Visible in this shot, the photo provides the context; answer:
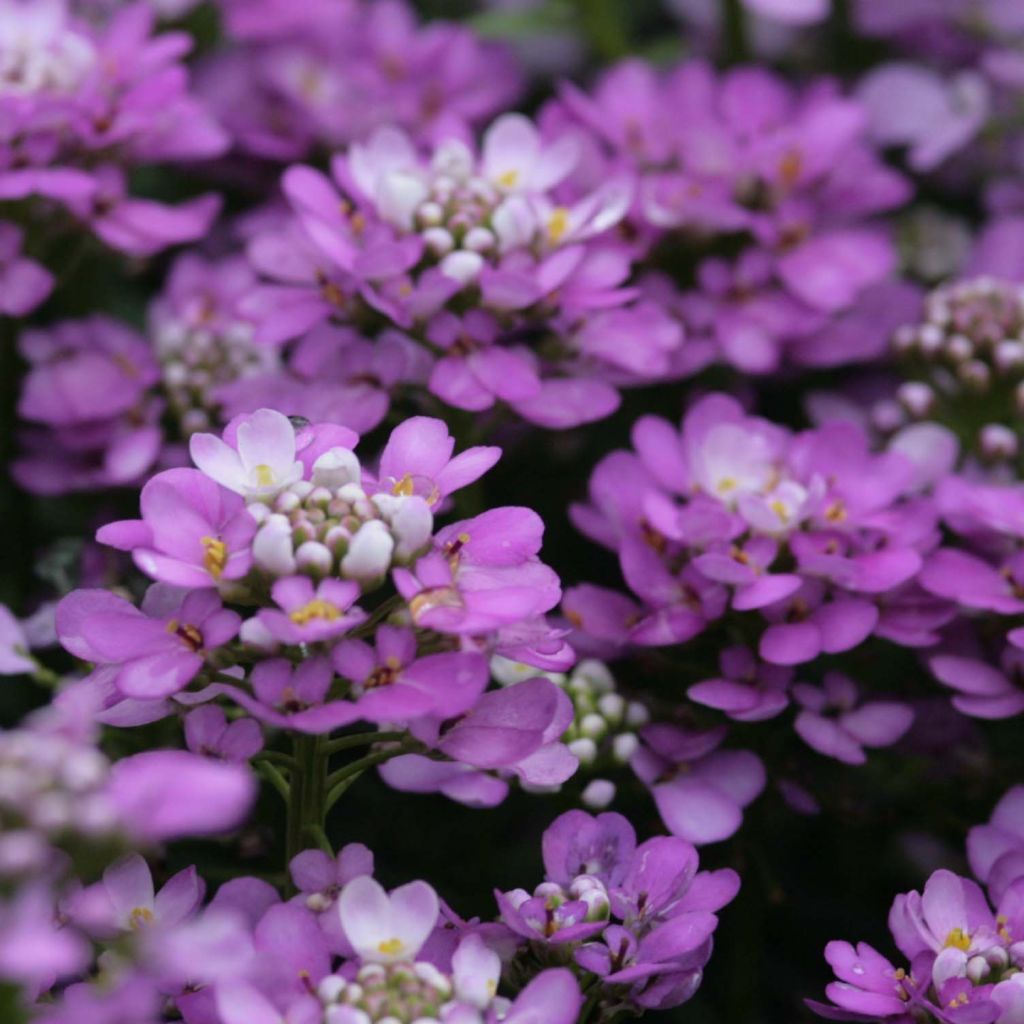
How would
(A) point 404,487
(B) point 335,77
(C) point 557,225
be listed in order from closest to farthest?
(A) point 404,487 → (C) point 557,225 → (B) point 335,77

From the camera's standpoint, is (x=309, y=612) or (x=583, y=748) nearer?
(x=309, y=612)

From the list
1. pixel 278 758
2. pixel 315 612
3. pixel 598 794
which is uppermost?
pixel 315 612

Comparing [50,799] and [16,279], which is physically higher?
[50,799]

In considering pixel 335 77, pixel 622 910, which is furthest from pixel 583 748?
pixel 335 77

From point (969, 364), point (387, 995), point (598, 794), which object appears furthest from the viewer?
point (969, 364)

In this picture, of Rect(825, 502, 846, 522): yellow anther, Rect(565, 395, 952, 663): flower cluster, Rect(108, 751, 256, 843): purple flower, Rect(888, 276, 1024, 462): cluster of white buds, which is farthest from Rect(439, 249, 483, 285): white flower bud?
Rect(108, 751, 256, 843): purple flower

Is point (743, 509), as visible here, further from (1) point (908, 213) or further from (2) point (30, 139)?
(1) point (908, 213)

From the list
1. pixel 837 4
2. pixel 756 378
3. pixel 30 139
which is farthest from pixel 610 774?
pixel 837 4

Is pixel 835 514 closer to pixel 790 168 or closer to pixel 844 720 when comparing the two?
pixel 844 720
